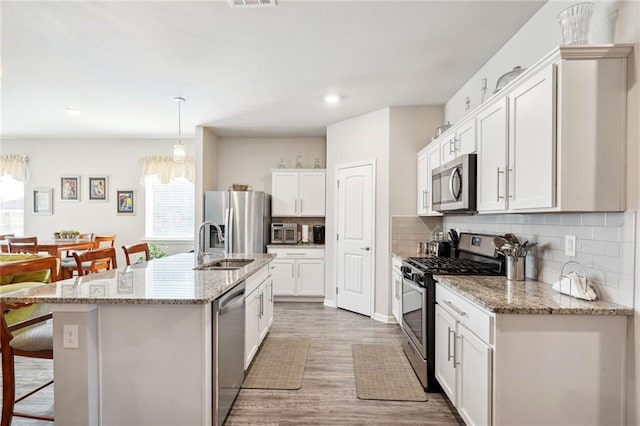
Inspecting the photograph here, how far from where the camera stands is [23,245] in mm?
4672

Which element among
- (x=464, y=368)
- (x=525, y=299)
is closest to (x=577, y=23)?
(x=525, y=299)

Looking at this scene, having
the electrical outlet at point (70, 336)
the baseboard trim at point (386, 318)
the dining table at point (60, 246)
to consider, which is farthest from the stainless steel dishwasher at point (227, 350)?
the dining table at point (60, 246)

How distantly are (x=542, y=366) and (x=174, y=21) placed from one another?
309cm

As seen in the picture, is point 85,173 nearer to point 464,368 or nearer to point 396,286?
point 396,286

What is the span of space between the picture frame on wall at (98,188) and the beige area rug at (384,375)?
546cm

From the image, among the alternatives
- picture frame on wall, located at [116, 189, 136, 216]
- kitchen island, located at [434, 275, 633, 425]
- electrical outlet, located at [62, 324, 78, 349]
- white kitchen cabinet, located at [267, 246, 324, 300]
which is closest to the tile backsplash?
white kitchen cabinet, located at [267, 246, 324, 300]

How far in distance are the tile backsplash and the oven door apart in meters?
1.14

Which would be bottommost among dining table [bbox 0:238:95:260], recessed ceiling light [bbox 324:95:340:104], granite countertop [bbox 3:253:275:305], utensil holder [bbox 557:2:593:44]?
dining table [bbox 0:238:95:260]

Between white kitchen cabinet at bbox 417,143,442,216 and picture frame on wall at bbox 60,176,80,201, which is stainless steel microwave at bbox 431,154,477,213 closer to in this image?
white kitchen cabinet at bbox 417,143,442,216

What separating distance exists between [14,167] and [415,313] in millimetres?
7456

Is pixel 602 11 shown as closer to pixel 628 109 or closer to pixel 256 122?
pixel 628 109

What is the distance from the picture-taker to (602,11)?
173 centimetres

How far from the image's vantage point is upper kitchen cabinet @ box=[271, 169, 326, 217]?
5.44m

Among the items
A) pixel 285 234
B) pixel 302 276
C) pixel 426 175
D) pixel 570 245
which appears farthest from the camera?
pixel 285 234
